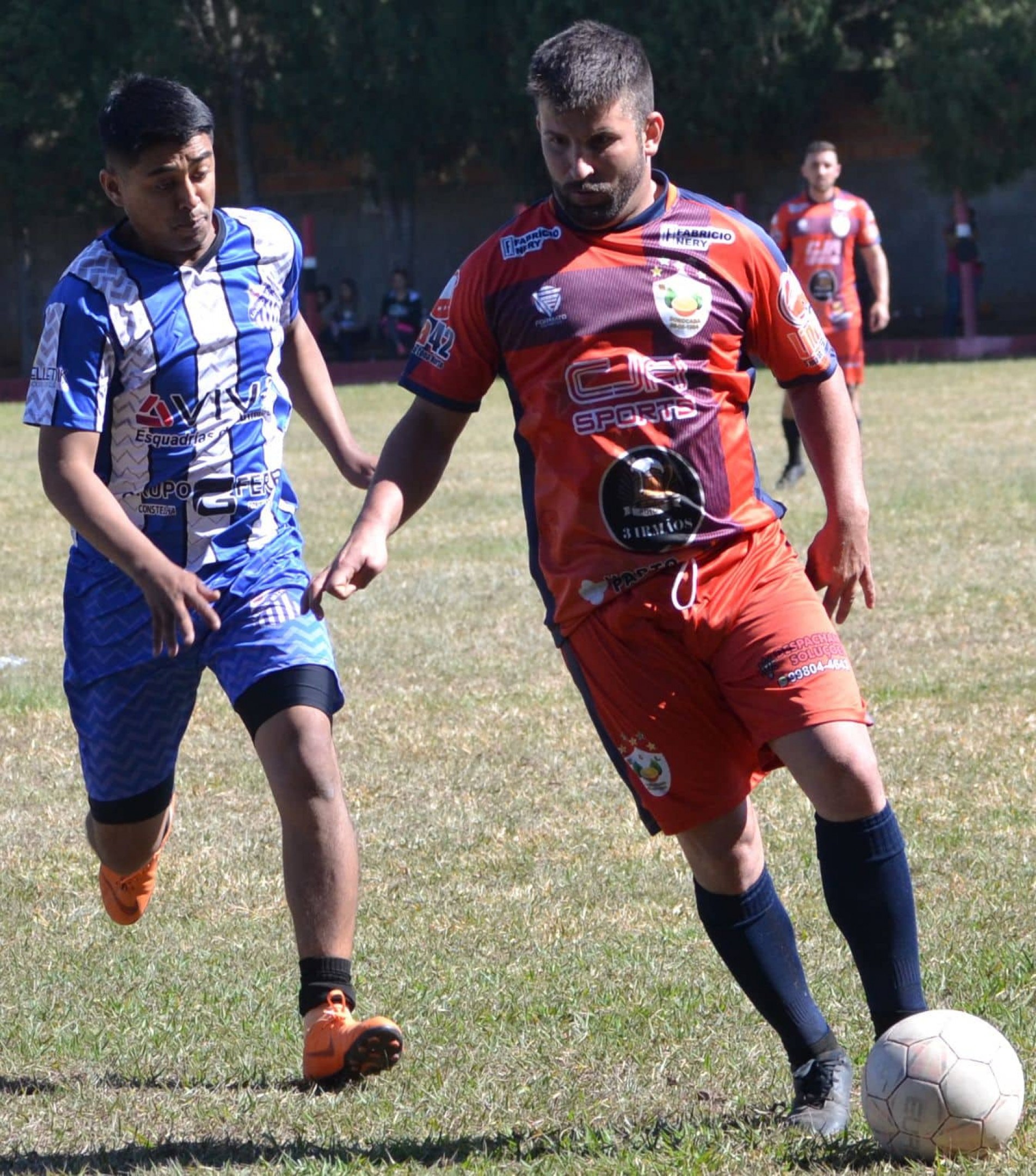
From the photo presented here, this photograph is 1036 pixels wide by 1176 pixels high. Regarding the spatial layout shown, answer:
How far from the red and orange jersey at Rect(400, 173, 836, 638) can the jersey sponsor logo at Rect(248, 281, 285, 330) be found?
819 millimetres

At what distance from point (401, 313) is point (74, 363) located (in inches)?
1081

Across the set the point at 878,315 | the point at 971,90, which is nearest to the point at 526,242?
→ the point at 878,315

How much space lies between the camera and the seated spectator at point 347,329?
106 feet

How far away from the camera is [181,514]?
4223mm

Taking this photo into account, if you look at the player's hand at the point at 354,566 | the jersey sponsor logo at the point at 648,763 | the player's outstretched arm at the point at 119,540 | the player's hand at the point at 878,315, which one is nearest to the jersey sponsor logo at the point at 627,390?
the player's hand at the point at 354,566

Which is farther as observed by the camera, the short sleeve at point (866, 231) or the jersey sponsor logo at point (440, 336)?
the short sleeve at point (866, 231)

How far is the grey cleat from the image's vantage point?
3.46 meters

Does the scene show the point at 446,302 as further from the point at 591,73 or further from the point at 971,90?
the point at 971,90

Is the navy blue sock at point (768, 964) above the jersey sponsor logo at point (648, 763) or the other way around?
the other way around

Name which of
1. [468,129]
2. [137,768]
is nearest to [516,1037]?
[137,768]

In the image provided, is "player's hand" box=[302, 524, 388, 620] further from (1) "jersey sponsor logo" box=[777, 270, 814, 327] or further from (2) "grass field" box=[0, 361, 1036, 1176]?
(2) "grass field" box=[0, 361, 1036, 1176]

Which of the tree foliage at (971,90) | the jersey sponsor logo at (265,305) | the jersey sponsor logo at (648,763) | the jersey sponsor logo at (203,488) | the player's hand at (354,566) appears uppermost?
the tree foliage at (971,90)

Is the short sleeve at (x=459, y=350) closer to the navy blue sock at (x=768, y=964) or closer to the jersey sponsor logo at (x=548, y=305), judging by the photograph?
the jersey sponsor logo at (x=548, y=305)

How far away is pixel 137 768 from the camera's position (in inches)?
171
